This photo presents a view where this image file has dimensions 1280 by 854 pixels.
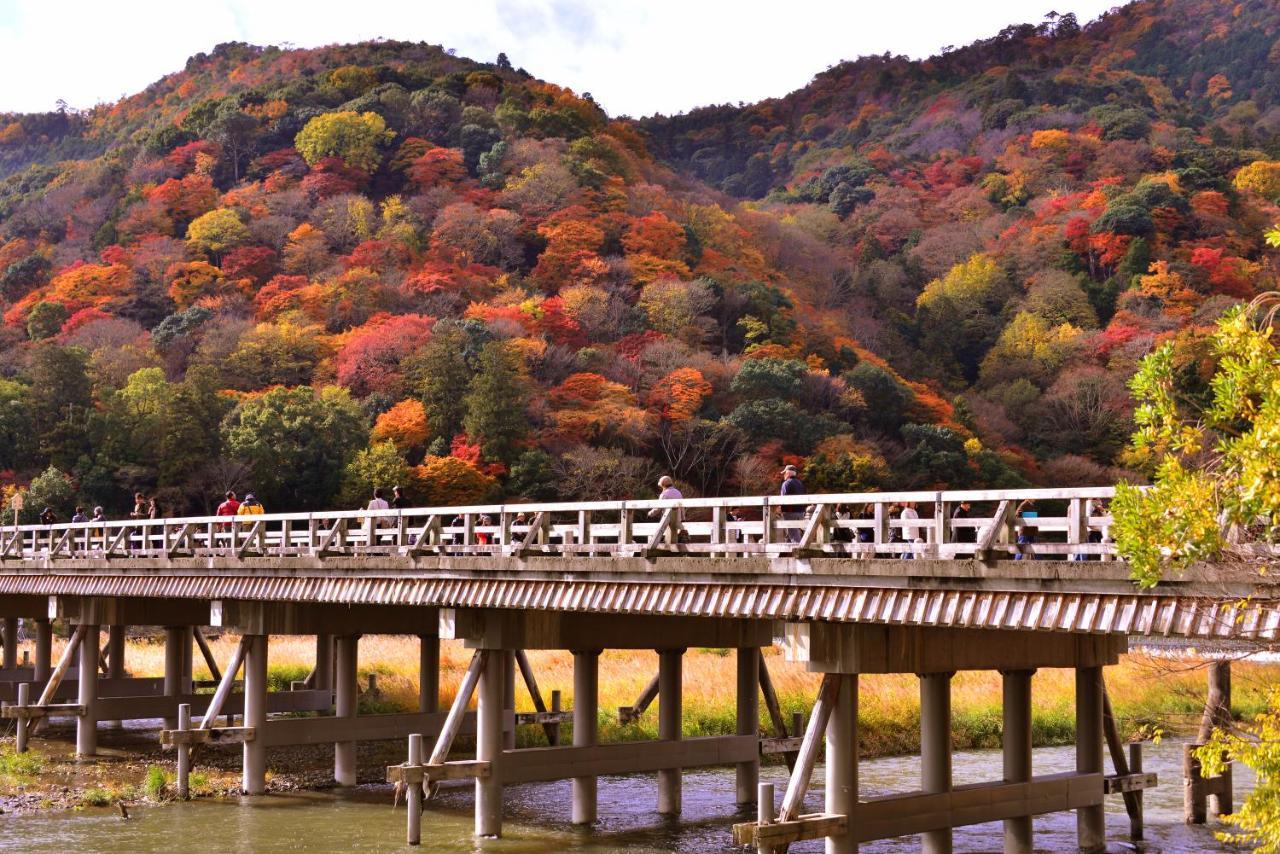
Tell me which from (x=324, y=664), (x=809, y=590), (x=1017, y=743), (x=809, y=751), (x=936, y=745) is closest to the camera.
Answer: (x=809, y=751)

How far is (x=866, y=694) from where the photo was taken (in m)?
34.2

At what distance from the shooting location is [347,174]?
293ft

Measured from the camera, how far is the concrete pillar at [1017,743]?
18.8m

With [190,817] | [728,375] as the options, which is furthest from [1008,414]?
[190,817]

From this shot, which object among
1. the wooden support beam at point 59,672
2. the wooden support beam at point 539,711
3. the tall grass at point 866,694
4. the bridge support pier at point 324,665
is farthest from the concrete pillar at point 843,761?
the bridge support pier at point 324,665

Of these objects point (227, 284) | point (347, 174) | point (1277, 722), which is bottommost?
point (1277, 722)

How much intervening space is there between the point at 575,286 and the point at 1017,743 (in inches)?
2199

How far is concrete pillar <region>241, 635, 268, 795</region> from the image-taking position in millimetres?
25797

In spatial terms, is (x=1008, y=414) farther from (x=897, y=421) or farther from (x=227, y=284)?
(x=227, y=284)

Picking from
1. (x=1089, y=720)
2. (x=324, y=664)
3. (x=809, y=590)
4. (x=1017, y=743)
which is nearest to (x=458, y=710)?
(x=809, y=590)

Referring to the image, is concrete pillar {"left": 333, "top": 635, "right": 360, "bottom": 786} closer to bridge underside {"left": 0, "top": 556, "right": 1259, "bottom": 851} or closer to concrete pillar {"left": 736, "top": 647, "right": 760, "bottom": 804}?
bridge underside {"left": 0, "top": 556, "right": 1259, "bottom": 851}

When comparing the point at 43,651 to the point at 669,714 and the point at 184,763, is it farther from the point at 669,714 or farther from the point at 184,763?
the point at 669,714

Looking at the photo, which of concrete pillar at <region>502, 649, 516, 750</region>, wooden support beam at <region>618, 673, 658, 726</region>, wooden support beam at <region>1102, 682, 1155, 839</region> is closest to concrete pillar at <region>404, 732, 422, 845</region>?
concrete pillar at <region>502, 649, 516, 750</region>

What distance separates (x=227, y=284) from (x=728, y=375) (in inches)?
1055
